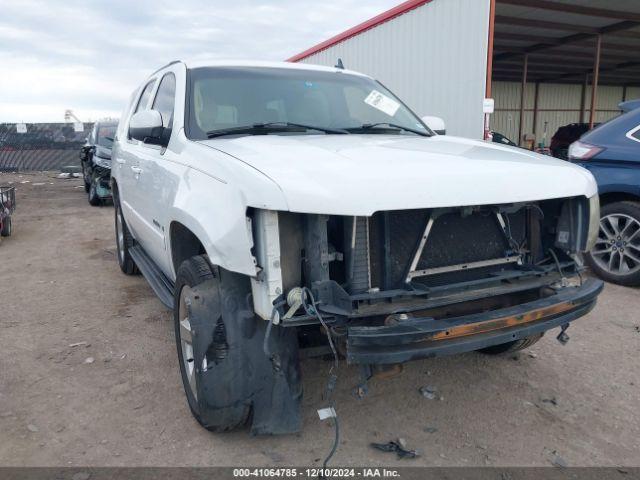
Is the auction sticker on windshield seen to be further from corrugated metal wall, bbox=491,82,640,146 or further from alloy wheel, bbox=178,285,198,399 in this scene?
corrugated metal wall, bbox=491,82,640,146

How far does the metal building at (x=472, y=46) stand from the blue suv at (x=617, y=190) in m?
2.73

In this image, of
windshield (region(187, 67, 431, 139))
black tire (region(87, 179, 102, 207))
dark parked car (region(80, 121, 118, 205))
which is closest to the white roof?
windshield (region(187, 67, 431, 139))

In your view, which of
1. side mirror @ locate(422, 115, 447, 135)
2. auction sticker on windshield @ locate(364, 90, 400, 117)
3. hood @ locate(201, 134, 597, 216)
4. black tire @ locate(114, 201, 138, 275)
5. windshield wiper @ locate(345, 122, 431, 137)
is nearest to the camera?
hood @ locate(201, 134, 597, 216)

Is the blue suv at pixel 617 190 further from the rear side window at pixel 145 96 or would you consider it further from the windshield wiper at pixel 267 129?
the rear side window at pixel 145 96

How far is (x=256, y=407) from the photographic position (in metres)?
2.61

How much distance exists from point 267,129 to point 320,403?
167cm

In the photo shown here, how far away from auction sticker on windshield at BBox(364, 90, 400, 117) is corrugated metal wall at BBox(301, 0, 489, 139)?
4.44 metres

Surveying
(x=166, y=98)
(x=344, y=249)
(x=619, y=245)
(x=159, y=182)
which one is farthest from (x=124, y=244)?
(x=619, y=245)

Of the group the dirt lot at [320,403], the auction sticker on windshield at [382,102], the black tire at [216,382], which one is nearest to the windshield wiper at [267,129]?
the auction sticker on windshield at [382,102]

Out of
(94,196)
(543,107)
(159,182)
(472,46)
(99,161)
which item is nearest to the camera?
(159,182)

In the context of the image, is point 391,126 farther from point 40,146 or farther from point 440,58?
point 40,146

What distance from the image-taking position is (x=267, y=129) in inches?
131

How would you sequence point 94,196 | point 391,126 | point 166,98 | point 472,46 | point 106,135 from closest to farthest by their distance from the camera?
point 391,126 → point 166,98 → point 472,46 → point 94,196 → point 106,135

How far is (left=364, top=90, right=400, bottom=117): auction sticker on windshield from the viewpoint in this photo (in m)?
4.03
